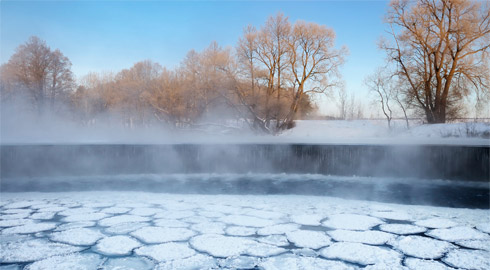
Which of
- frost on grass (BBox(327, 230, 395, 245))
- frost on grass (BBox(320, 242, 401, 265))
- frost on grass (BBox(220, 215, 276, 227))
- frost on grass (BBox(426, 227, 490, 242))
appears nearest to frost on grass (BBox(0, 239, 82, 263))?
frost on grass (BBox(220, 215, 276, 227))

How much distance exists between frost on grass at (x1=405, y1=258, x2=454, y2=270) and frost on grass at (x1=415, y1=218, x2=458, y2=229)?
0.84 meters

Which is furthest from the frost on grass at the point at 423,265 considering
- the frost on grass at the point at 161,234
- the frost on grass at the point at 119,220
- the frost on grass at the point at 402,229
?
the frost on grass at the point at 119,220

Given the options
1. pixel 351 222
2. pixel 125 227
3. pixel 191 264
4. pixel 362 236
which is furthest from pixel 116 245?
pixel 351 222

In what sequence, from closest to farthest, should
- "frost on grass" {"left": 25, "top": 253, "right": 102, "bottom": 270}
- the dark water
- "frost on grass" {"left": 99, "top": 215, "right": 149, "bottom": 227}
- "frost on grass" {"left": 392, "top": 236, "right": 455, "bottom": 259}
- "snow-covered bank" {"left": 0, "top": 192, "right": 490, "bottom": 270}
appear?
1. "frost on grass" {"left": 25, "top": 253, "right": 102, "bottom": 270}
2. "snow-covered bank" {"left": 0, "top": 192, "right": 490, "bottom": 270}
3. "frost on grass" {"left": 392, "top": 236, "right": 455, "bottom": 259}
4. "frost on grass" {"left": 99, "top": 215, "right": 149, "bottom": 227}
5. the dark water

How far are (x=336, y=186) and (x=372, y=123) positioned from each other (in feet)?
38.9

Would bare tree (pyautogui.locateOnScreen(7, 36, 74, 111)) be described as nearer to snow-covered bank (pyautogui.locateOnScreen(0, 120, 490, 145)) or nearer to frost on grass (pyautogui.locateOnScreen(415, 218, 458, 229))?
snow-covered bank (pyautogui.locateOnScreen(0, 120, 490, 145))

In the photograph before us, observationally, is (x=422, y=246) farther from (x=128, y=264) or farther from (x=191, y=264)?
(x=128, y=264)

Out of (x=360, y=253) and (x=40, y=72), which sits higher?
(x=40, y=72)

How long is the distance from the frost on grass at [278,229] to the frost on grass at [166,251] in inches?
23.9

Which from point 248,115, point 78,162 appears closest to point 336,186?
point 78,162

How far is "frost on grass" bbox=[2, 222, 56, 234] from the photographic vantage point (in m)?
2.55

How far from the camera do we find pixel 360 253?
2.08 metres

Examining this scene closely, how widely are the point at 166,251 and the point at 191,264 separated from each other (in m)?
0.28

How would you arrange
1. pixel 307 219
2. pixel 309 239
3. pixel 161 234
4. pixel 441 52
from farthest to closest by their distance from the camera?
pixel 441 52
pixel 307 219
pixel 161 234
pixel 309 239
